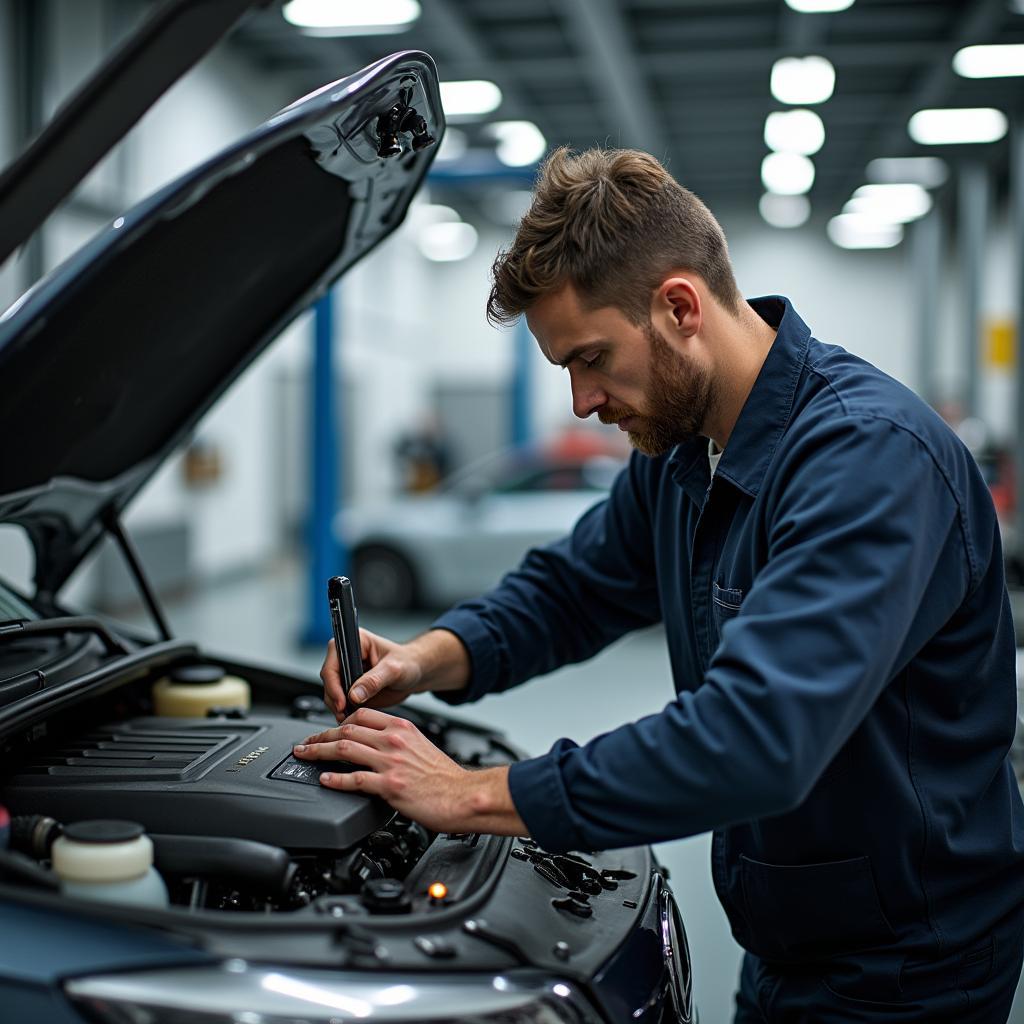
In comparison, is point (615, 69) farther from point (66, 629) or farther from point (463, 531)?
point (66, 629)

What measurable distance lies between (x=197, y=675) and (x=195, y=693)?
2.0 inches

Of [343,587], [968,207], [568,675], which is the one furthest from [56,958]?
[968,207]

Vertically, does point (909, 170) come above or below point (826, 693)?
above

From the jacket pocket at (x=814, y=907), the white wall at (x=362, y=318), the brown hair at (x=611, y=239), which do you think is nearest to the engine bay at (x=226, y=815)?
the jacket pocket at (x=814, y=907)

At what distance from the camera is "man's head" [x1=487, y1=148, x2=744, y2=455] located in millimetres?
1489

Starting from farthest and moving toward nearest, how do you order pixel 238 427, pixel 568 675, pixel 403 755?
pixel 238 427
pixel 568 675
pixel 403 755

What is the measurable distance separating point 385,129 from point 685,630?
92 centimetres

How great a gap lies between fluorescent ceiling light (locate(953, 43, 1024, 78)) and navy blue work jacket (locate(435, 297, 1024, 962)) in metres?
8.07

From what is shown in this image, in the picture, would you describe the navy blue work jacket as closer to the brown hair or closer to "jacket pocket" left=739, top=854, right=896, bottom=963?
"jacket pocket" left=739, top=854, right=896, bottom=963

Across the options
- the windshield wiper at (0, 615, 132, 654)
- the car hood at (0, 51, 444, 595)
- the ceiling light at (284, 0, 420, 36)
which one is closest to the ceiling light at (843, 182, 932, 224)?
the ceiling light at (284, 0, 420, 36)

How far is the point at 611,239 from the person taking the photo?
1479mm

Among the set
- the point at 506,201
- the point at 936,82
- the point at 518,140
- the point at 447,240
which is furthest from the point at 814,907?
the point at 447,240

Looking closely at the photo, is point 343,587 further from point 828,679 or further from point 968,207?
point 968,207

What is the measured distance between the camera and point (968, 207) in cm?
1234
